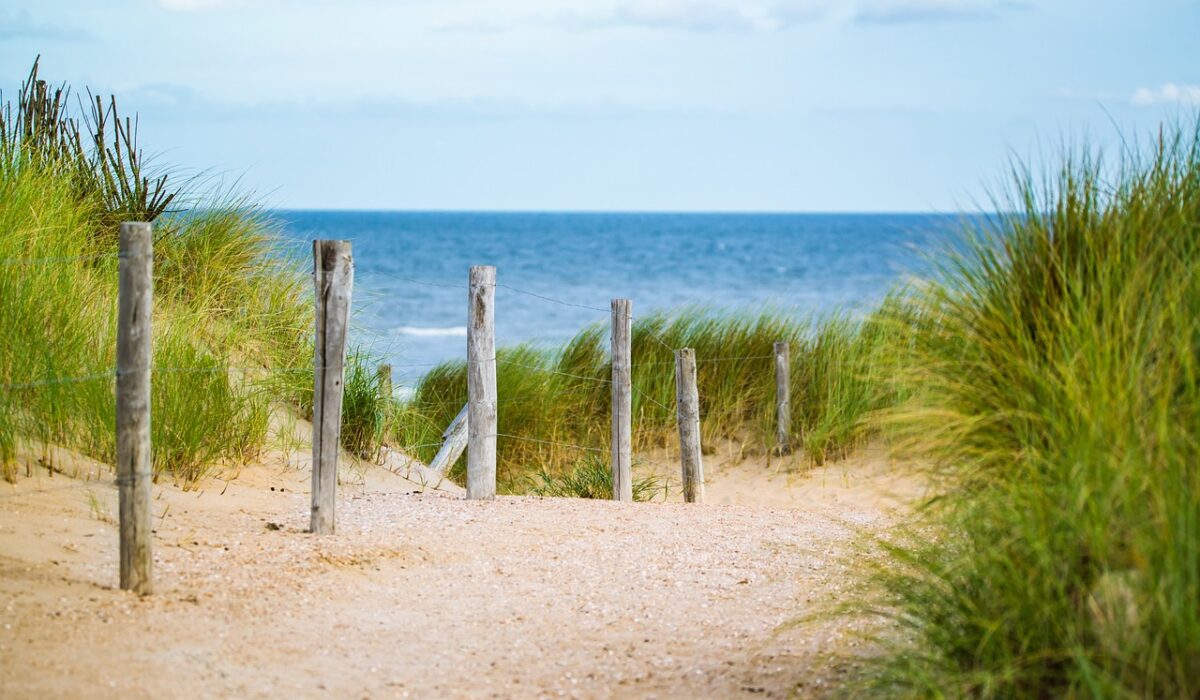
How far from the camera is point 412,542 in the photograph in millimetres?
5633

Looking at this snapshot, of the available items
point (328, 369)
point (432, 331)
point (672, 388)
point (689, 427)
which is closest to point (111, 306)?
point (328, 369)

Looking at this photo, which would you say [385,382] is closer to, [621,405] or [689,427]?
[621,405]

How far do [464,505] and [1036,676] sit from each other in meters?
4.21

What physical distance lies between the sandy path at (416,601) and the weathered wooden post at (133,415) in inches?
5.9

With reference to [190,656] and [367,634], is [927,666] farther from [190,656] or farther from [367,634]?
[190,656]

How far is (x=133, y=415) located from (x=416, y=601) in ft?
4.42

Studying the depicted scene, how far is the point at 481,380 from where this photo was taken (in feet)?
23.0

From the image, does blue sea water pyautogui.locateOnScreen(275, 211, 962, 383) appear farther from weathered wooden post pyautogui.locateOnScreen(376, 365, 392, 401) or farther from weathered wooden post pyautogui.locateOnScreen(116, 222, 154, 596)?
weathered wooden post pyautogui.locateOnScreen(116, 222, 154, 596)

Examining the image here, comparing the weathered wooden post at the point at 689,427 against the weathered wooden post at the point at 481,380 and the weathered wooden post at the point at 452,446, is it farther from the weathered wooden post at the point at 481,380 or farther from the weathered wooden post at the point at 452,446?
the weathered wooden post at the point at 452,446

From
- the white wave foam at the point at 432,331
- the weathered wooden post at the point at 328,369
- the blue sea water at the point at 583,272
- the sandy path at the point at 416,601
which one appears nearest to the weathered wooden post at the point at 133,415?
the sandy path at the point at 416,601

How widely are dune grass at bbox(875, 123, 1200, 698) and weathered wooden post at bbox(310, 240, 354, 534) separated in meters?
2.87

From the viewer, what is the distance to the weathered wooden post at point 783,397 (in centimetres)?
959

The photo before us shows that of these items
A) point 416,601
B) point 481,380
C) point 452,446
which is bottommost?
point 416,601

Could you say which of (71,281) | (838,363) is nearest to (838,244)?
(838,363)
